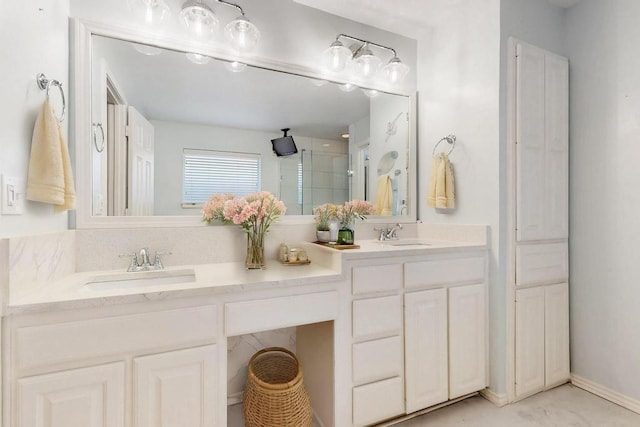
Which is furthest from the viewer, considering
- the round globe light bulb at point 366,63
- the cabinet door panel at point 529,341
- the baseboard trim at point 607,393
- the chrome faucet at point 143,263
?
the round globe light bulb at point 366,63

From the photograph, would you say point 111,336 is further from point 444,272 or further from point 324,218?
point 444,272

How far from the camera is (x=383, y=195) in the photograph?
2.29 metres

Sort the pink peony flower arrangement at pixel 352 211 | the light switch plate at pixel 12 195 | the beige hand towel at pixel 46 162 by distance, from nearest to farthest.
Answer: the light switch plate at pixel 12 195, the beige hand towel at pixel 46 162, the pink peony flower arrangement at pixel 352 211

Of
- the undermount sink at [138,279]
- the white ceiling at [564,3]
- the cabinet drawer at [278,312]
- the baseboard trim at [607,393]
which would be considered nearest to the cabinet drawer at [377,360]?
the cabinet drawer at [278,312]

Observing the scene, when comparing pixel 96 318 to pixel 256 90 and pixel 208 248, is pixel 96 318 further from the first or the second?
pixel 256 90

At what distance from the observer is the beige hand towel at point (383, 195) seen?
Answer: 227 cm

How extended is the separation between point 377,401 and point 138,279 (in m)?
1.31

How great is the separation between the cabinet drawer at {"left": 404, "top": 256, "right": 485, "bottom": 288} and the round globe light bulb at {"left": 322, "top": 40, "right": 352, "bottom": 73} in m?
1.35

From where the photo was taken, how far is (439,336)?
1.73 metres

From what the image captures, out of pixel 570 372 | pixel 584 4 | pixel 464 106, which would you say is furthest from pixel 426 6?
pixel 570 372

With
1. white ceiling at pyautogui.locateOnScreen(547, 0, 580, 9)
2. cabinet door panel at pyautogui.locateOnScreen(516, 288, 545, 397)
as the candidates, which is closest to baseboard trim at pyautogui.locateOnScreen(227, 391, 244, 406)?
cabinet door panel at pyautogui.locateOnScreen(516, 288, 545, 397)

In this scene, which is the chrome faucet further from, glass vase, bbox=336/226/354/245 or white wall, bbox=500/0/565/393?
white wall, bbox=500/0/565/393

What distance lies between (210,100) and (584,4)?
243 cm

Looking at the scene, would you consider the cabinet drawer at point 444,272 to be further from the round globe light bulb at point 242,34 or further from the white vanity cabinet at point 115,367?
the round globe light bulb at point 242,34
